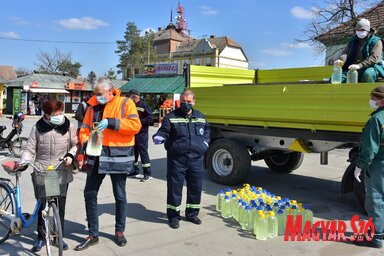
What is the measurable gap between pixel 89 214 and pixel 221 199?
1.93 m

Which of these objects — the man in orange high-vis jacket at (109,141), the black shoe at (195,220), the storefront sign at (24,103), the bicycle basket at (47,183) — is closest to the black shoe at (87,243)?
the man in orange high-vis jacket at (109,141)

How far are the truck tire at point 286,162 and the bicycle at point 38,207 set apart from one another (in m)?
5.72

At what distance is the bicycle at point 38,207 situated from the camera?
3669 millimetres

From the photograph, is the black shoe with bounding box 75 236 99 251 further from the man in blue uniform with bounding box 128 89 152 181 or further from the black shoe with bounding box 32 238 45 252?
the man in blue uniform with bounding box 128 89 152 181

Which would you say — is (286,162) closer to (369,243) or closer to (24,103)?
(369,243)

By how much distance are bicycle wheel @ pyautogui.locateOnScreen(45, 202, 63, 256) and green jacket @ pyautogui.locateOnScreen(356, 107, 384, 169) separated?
10.4 feet

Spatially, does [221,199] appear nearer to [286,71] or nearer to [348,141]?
[348,141]

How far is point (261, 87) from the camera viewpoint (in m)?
6.37

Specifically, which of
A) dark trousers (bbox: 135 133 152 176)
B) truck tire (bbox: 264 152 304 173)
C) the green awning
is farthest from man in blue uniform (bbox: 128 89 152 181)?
the green awning

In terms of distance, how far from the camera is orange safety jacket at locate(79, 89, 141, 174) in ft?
13.4

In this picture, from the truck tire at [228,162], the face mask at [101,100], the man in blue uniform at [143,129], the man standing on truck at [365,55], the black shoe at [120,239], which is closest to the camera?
the face mask at [101,100]

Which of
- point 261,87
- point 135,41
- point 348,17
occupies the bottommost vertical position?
point 261,87

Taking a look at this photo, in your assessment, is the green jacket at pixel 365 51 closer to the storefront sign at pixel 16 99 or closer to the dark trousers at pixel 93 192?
the dark trousers at pixel 93 192

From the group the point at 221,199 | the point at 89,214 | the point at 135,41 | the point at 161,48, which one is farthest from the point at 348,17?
the point at 161,48
